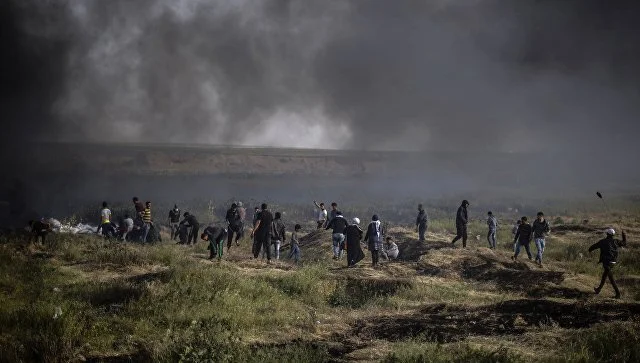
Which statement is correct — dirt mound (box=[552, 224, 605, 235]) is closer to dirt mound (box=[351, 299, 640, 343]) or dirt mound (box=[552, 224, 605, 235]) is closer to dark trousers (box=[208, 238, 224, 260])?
dirt mound (box=[351, 299, 640, 343])

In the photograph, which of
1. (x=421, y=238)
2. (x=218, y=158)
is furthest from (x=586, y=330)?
(x=218, y=158)

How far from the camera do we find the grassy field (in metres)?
7.99

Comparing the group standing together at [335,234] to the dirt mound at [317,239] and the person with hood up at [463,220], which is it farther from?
the dirt mound at [317,239]

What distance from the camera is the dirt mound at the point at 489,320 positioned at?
9961 mm

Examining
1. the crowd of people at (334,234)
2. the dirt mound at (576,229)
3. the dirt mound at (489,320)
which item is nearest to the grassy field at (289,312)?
the dirt mound at (489,320)

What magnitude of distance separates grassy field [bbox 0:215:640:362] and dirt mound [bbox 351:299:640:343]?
42 mm

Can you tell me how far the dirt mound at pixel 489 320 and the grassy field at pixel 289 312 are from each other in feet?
0.14

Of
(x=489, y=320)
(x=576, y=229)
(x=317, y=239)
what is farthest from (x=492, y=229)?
(x=489, y=320)

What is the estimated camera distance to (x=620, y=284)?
651 inches

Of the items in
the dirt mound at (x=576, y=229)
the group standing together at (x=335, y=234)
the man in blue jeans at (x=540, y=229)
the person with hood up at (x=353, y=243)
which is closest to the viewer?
the group standing together at (x=335, y=234)

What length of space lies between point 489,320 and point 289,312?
427 centimetres

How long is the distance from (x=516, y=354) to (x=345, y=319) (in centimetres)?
451

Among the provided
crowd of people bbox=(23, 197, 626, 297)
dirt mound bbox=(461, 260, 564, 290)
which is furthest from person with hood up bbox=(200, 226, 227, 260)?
dirt mound bbox=(461, 260, 564, 290)

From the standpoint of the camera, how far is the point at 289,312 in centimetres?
1112
